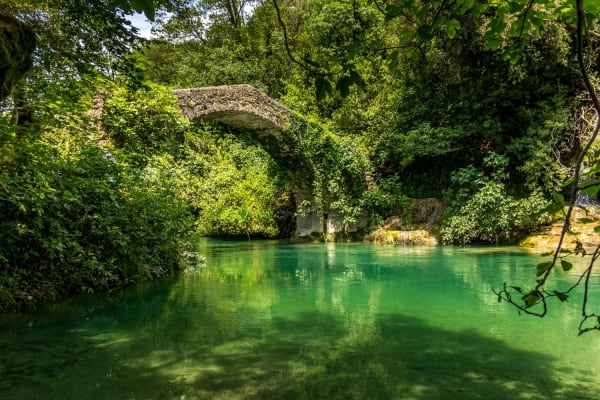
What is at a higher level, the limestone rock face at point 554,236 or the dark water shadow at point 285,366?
the limestone rock face at point 554,236

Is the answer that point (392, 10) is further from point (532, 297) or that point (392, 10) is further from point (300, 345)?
point (300, 345)

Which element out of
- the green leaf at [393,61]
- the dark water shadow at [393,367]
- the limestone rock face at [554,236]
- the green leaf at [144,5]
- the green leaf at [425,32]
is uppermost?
the green leaf at [425,32]

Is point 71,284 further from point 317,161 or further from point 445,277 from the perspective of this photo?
point 317,161

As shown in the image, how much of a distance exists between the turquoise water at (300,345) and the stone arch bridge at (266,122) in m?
5.72

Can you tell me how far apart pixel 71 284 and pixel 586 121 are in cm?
1148

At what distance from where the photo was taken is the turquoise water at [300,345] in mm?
2508

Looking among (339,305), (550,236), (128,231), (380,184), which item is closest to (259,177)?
(380,184)

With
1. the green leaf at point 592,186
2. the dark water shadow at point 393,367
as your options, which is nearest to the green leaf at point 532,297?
the green leaf at point 592,186

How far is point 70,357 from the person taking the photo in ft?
10.2

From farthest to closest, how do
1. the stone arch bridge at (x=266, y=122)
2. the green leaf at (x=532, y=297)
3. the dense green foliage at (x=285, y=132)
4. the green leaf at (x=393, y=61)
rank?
the stone arch bridge at (x=266, y=122) → the dense green foliage at (x=285, y=132) → the green leaf at (x=393, y=61) → the green leaf at (x=532, y=297)

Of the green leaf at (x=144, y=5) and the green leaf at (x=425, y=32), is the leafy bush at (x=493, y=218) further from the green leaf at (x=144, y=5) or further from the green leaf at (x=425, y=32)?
the green leaf at (x=144, y=5)

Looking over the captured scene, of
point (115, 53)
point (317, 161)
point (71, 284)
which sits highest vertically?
point (317, 161)

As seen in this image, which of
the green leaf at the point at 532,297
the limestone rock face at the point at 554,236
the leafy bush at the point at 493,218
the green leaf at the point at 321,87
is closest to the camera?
the green leaf at the point at 532,297

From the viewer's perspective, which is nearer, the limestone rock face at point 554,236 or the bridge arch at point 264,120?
the limestone rock face at point 554,236
